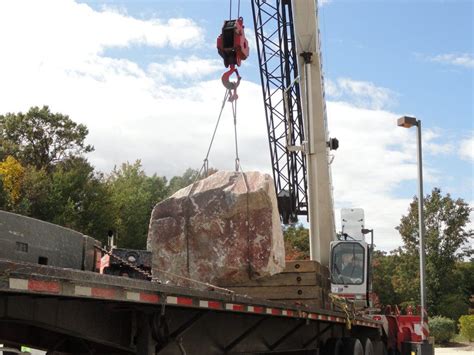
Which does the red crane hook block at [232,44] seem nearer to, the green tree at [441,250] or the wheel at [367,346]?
the wheel at [367,346]

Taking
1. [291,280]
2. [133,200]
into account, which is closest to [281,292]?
[291,280]

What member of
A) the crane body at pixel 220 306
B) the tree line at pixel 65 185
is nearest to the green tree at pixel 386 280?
the tree line at pixel 65 185

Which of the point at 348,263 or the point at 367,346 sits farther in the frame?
the point at 348,263

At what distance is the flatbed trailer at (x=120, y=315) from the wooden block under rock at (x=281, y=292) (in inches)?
40.1

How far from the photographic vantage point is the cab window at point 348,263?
539 inches

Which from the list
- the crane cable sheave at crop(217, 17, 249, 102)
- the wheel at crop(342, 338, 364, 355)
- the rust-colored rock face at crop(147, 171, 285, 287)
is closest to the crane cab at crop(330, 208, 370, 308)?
the wheel at crop(342, 338, 364, 355)

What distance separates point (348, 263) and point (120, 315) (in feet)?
31.3

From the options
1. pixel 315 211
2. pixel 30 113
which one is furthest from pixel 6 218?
pixel 30 113

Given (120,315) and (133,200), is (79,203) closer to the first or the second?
(133,200)

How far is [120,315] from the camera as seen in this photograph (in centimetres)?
486

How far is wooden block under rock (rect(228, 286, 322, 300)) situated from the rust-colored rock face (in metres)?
0.38

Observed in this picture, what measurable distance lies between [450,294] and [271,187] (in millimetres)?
36432

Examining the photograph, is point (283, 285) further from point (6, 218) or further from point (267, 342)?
point (6, 218)

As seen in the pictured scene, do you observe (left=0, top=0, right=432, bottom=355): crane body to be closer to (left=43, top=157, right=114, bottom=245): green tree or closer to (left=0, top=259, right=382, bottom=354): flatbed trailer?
(left=0, top=259, right=382, bottom=354): flatbed trailer
